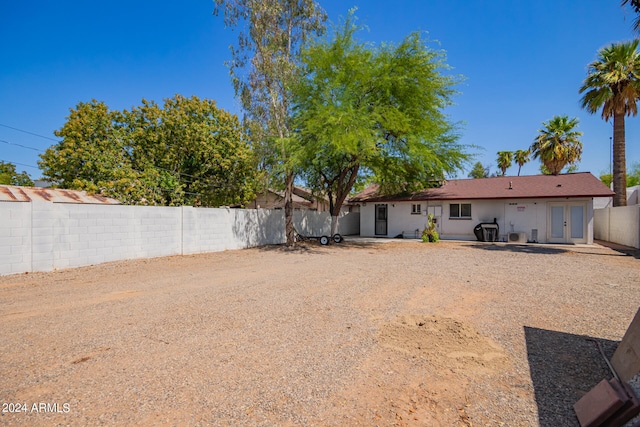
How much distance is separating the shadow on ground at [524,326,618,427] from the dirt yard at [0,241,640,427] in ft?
0.06

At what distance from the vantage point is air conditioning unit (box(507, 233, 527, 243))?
17917 mm

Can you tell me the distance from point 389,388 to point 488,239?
1815 centimetres

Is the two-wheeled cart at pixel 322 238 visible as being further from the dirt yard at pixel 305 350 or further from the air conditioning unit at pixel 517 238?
the dirt yard at pixel 305 350

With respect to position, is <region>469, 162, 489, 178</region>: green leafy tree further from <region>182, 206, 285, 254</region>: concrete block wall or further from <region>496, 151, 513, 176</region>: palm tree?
<region>182, 206, 285, 254</region>: concrete block wall

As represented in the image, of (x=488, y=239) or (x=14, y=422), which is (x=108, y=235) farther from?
(x=488, y=239)

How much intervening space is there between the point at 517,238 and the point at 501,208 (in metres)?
2.05

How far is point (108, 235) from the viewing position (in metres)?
10.7

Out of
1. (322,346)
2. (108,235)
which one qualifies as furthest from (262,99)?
(322,346)

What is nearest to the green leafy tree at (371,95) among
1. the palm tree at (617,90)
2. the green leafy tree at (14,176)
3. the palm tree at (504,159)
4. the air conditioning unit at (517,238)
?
the air conditioning unit at (517,238)

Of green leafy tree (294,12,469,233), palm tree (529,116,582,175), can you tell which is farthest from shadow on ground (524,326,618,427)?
palm tree (529,116,582,175)

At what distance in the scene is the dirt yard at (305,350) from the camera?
272 centimetres

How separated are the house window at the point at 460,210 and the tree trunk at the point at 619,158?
23.6 feet

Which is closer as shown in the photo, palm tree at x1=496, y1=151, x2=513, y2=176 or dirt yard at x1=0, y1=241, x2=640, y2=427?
dirt yard at x1=0, y1=241, x2=640, y2=427

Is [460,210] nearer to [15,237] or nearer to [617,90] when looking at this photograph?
[617,90]
